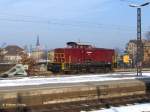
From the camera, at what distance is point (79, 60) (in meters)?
44.1

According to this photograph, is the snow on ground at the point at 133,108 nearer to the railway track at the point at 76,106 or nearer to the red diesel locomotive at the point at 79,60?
the railway track at the point at 76,106

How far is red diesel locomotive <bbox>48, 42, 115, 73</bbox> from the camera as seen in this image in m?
43.3

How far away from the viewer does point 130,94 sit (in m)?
23.1

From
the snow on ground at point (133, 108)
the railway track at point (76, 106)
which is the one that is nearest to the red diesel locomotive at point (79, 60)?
the railway track at point (76, 106)

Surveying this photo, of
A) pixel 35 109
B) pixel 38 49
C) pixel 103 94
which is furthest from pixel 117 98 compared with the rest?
pixel 38 49

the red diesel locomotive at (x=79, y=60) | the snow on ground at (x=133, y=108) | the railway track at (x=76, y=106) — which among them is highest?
the red diesel locomotive at (x=79, y=60)

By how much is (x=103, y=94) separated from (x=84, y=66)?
2214 centimetres

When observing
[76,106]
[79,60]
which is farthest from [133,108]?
[79,60]

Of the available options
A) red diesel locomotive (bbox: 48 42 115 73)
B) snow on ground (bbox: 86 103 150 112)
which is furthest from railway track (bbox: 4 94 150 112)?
red diesel locomotive (bbox: 48 42 115 73)

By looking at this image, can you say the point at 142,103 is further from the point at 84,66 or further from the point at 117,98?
the point at 84,66

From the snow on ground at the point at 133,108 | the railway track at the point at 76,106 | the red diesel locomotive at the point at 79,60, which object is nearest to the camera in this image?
the railway track at the point at 76,106

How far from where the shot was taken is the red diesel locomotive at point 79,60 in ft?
142

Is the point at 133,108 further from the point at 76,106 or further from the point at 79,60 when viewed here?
the point at 79,60

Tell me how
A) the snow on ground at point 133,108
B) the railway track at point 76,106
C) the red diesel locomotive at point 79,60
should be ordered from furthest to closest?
the red diesel locomotive at point 79,60, the snow on ground at point 133,108, the railway track at point 76,106
